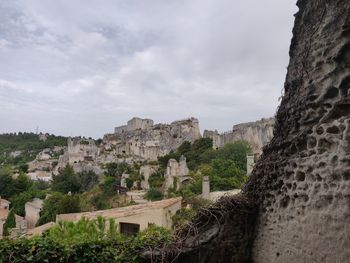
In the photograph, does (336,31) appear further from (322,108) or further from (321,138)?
(321,138)

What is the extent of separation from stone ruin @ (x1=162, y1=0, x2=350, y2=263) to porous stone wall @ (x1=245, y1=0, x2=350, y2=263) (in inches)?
0.4

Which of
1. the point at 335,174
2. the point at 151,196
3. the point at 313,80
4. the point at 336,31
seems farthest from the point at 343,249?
the point at 151,196

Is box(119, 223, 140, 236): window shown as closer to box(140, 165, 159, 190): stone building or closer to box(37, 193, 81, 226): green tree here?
box(37, 193, 81, 226): green tree

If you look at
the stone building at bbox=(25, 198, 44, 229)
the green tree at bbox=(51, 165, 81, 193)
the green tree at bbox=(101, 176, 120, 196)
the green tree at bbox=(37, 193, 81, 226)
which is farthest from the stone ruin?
the green tree at bbox=(51, 165, 81, 193)

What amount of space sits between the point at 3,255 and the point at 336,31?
580 centimetres

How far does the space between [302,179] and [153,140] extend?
3208 inches

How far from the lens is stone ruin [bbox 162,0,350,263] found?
390cm

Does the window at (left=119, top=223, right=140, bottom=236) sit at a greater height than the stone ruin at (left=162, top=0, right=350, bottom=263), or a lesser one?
lesser

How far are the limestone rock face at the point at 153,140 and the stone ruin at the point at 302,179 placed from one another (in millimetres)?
71150

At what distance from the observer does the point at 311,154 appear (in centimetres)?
427

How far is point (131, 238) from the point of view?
6.94 meters

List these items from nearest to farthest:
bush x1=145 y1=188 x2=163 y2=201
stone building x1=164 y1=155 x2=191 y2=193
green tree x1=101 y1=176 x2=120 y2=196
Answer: bush x1=145 y1=188 x2=163 y2=201
stone building x1=164 y1=155 x2=191 y2=193
green tree x1=101 y1=176 x2=120 y2=196

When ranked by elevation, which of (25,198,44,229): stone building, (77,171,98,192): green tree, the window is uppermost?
(77,171,98,192): green tree

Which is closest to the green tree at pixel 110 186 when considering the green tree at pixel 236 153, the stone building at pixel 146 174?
the stone building at pixel 146 174
